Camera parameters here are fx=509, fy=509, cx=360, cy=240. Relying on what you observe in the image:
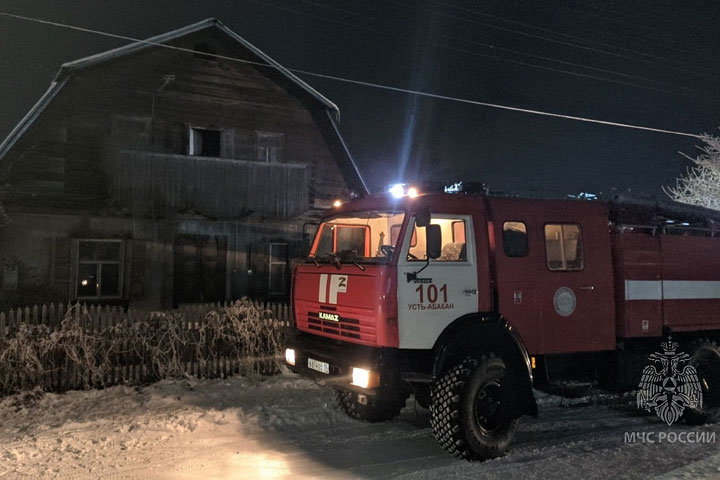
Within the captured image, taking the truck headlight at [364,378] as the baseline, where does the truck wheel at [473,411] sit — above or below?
below

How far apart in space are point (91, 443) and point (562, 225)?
5.89m

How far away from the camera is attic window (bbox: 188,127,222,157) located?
16266mm

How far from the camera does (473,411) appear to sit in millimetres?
5234

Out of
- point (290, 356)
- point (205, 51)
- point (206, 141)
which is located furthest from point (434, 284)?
point (205, 51)

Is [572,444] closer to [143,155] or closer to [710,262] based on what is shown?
[710,262]

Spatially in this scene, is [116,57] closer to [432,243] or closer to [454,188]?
[454,188]

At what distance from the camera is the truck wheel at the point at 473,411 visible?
507cm

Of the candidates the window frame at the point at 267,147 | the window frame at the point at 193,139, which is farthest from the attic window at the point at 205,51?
the window frame at the point at 267,147

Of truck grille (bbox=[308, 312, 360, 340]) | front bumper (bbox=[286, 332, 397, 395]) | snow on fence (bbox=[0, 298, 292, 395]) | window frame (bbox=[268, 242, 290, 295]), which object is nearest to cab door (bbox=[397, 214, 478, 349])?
front bumper (bbox=[286, 332, 397, 395])

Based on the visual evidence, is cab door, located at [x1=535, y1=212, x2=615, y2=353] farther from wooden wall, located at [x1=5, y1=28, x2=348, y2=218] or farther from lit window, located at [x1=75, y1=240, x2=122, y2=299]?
lit window, located at [x1=75, y1=240, x2=122, y2=299]

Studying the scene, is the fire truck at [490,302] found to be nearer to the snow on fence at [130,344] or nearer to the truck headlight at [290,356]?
the truck headlight at [290,356]

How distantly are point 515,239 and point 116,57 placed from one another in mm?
13835

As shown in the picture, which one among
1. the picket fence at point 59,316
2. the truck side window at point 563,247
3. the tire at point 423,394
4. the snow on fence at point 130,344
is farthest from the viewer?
the picket fence at point 59,316

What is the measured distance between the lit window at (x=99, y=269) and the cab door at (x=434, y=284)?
491 inches
